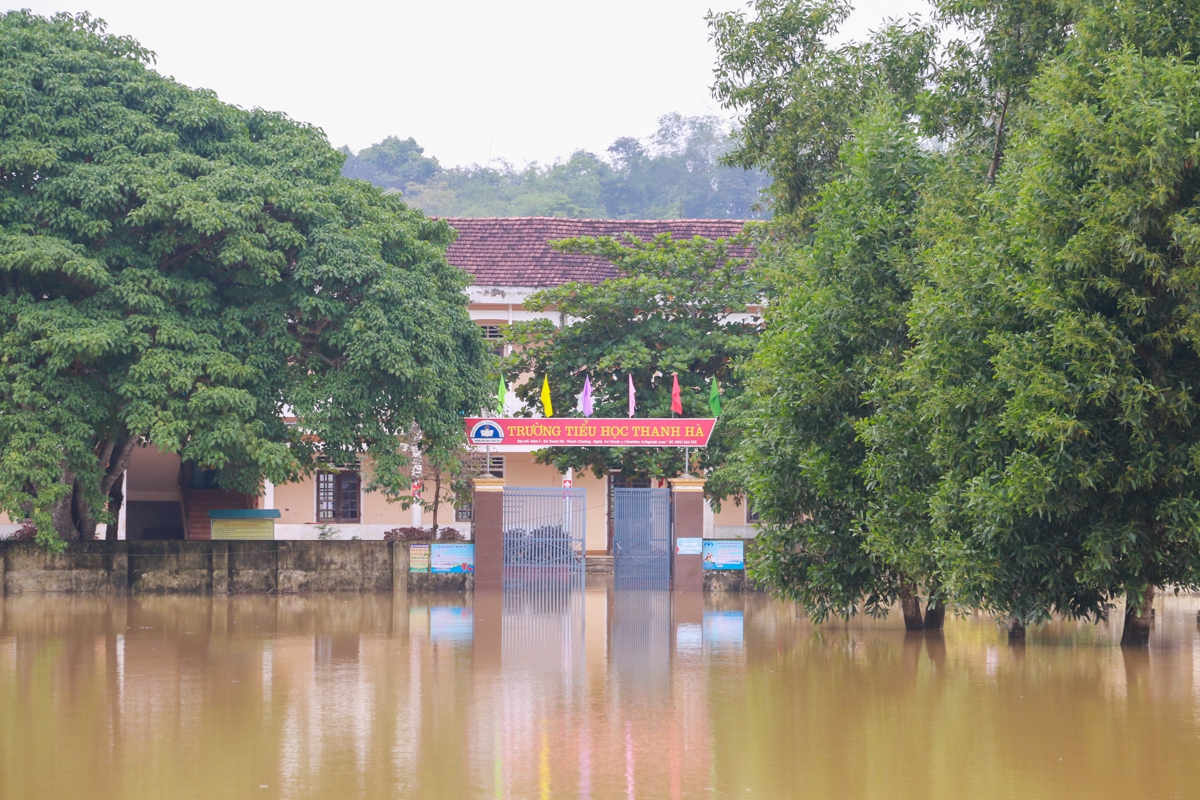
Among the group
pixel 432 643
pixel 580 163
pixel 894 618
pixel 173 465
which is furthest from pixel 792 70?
pixel 580 163

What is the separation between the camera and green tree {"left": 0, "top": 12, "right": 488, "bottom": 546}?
58.7ft

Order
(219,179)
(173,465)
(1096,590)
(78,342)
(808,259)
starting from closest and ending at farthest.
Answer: (1096,590) < (808,259) < (78,342) < (219,179) < (173,465)

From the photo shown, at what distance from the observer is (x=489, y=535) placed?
21.7 m

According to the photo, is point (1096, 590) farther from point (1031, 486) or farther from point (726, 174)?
point (726, 174)

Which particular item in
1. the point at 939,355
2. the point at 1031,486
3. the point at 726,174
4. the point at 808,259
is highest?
the point at 726,174

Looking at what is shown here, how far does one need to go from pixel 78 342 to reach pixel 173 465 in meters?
13.2

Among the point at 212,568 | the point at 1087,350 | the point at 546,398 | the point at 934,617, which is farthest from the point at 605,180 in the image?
the point at 1087,350

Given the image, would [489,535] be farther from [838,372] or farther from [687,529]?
[838,372]

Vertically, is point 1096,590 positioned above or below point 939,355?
below

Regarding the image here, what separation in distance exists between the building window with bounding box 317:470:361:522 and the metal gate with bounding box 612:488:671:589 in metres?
9.98

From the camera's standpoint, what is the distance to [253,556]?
20.9m

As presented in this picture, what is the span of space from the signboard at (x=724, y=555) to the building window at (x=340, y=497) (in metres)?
11.1

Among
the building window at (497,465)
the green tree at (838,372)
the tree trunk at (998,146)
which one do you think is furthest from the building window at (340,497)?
the tree trunk at (998,146)

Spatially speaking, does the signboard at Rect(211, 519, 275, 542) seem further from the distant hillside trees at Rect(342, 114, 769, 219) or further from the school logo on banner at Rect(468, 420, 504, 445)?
the distant hillside trees at Rect(342, 114, 769, 219)
